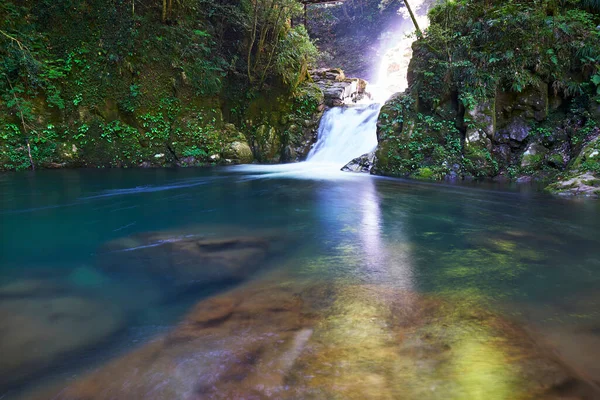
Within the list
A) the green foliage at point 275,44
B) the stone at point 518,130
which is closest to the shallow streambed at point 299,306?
the stone at point 518,130

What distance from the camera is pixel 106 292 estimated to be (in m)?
2.58

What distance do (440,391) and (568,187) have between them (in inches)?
316

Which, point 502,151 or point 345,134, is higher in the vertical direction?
point 345,134

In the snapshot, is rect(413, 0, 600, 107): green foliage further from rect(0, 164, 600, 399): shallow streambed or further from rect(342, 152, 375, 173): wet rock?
rect(0, 164, 600, 399): shallow streambed

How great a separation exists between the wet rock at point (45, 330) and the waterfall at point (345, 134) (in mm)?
11835

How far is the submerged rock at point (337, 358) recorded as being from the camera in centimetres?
154

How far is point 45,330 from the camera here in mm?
2021

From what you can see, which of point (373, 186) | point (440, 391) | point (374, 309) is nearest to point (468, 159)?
point (373, 186)

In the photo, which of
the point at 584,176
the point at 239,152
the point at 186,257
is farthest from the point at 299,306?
the point at 239,152

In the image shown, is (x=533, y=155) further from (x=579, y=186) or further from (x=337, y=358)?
(x=337, y=358)

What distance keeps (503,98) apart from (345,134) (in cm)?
611

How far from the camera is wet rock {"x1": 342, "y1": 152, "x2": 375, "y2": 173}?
11906 millimetres

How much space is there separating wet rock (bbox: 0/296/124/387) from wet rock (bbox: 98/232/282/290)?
1.95 ft

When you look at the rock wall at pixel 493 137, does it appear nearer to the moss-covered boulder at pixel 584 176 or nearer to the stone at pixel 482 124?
the stone at pixel 482 124
